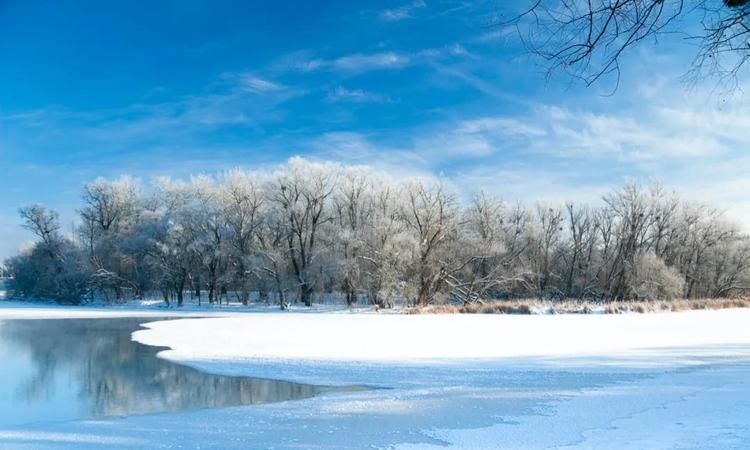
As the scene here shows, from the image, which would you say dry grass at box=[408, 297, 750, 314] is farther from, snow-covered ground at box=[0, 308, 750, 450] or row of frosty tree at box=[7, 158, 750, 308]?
snow-covered ground at box=[0, 308, 750, 450]

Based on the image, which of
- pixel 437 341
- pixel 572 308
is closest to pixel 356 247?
A: pixel 572 308

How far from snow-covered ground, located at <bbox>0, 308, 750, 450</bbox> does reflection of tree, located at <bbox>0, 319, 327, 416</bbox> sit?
0.65 meters

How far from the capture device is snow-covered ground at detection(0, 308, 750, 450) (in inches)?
204

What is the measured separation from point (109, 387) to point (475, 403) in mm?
6408

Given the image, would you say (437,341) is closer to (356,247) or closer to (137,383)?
(137,383)

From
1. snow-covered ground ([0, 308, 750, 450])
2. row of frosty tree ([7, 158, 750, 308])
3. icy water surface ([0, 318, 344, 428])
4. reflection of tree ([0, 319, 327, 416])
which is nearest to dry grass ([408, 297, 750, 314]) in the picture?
row of frosty tree ([7, 158, 750, 308])

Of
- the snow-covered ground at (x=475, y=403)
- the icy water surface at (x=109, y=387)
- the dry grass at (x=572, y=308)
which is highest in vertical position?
the snow-covered ground at (x=475, y=403)

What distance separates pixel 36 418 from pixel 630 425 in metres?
7.26

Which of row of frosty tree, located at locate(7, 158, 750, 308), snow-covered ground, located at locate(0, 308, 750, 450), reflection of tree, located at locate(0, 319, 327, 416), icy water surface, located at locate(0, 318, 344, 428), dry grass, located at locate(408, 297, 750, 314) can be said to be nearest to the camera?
snow-covered ground, located at locate(0, 308, 750, 450)

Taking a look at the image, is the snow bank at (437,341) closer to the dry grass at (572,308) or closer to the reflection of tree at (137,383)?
the reflection of tree at (137,383)

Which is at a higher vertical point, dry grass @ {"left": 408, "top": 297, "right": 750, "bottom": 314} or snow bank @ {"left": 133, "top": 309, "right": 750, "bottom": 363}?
snow bank @ {"left": 133, "top": 309, "right": 750, "bottom": 363}

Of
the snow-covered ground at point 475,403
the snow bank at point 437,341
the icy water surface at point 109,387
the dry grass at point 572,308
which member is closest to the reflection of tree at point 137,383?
the icy water surface at point 109,387

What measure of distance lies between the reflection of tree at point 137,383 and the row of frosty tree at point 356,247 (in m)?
23.2

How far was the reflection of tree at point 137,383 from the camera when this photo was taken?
7.85 meters
